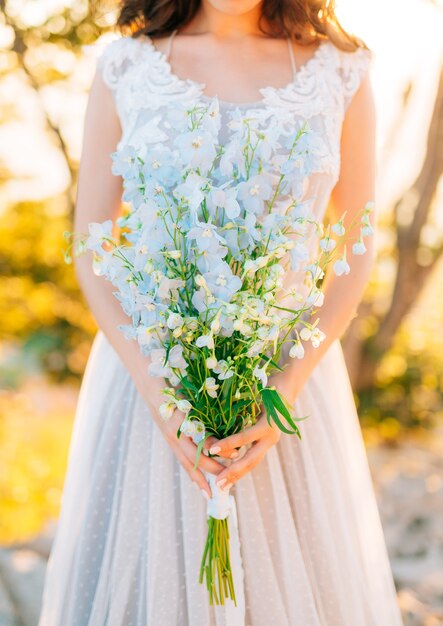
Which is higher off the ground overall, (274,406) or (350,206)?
(350,206)

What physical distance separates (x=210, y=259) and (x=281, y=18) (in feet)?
3.43

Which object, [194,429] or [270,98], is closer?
[194,429]

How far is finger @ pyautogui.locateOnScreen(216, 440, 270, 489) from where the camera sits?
166 centimetres

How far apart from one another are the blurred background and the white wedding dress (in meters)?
0.57

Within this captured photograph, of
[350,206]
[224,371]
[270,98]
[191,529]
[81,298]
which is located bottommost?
[191,529]

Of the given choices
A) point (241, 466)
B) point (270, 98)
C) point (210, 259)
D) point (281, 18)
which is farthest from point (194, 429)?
point (281, 18)

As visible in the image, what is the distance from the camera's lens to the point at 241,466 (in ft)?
5.45

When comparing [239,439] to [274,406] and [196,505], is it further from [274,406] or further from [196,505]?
[196,505]

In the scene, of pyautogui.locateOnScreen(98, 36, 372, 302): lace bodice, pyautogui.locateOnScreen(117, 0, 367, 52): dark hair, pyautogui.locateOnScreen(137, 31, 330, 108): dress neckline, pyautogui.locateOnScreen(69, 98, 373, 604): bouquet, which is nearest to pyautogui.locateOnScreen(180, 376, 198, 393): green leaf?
pyautogui.locateOnScreen(69, 98, 373, 604): bouquet

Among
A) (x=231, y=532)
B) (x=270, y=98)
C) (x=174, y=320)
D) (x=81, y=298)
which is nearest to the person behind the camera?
(x=174, y=320)

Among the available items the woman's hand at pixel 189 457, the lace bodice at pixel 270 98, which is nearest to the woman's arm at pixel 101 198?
the lace bodice at pixel 270 98

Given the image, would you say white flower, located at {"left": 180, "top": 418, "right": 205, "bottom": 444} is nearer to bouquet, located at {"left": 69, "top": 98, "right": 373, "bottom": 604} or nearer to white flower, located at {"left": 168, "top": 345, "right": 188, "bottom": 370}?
bouquet, located at {"left": 69, "top": 98, "right": 373, "bottom": 604}

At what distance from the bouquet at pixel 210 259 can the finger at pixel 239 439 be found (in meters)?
0.04

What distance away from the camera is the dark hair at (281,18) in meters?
A: 2.13
